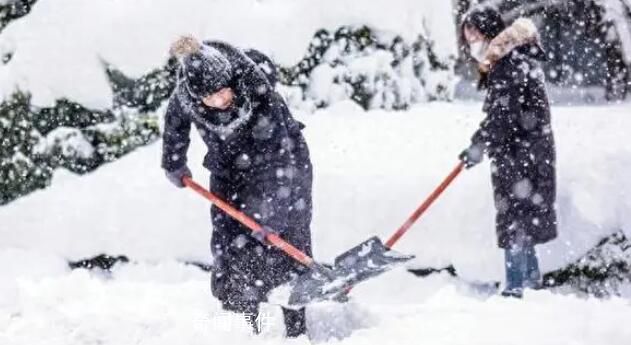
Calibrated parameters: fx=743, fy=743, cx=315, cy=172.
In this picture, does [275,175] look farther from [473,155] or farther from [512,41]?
[512,41]

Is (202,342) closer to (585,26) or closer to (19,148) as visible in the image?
(19,148)

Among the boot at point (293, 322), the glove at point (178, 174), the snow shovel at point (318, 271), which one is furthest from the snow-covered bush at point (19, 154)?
the boot at point (293, 322)

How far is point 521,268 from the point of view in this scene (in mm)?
4227

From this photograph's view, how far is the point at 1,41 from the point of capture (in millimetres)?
6273

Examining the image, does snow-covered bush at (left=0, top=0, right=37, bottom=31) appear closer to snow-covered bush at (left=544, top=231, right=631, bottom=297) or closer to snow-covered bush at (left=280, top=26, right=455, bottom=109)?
snow-covered bush at (left=280, top=26, right=455, bottom=109)

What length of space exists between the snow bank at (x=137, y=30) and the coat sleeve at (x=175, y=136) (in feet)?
8.47

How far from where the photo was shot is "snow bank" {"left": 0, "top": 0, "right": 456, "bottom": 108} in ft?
20.1

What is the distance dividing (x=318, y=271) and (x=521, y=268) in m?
1.37

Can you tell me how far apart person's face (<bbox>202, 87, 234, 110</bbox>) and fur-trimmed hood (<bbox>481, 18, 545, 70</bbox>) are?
60.6 inches

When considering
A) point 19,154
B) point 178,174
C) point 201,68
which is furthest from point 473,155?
point 19,154

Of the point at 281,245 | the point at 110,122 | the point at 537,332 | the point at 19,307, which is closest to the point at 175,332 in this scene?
the point at 281,245

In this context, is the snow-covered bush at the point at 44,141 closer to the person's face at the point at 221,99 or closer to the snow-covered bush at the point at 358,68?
the snow-covered bush at the point at 358,68

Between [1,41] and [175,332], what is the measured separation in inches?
146

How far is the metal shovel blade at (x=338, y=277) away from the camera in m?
3.38
